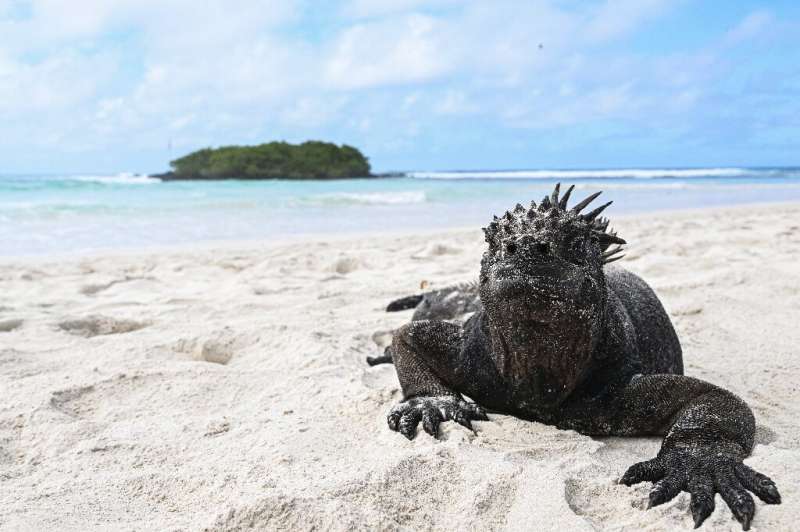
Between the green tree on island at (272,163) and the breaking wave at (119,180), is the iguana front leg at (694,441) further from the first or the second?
the green tree on island at (272,163)

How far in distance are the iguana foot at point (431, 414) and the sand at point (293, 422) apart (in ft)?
0.15

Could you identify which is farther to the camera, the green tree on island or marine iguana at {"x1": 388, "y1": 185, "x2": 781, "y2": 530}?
the green tree on island

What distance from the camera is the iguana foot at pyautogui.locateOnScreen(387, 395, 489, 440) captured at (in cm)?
273

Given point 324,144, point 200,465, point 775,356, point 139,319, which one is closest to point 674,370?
point 775,356

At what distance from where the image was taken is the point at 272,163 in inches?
2245

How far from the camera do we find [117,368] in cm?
372

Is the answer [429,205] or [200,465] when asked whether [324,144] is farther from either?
[200,465]

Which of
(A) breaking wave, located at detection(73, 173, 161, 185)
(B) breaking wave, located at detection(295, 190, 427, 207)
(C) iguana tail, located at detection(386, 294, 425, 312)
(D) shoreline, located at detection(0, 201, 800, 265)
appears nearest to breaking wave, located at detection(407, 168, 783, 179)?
(A) breaking wave, located at detection(73, 173, 161, 185)

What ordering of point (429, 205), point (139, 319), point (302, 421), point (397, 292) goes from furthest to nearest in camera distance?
point (429, 205), point (397, 292), point (139, 319), point (302, 421)

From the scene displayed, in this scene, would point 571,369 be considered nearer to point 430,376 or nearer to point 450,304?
point 430,376

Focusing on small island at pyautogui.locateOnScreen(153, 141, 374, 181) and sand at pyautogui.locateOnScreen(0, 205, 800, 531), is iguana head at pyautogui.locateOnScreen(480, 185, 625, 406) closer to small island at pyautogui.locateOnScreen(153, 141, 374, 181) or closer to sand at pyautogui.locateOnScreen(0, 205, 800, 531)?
sand at pyautogui.locateOnScreen(0, 205, 800, 531)

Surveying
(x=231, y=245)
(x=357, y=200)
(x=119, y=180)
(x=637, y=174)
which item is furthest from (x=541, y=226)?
(x=637, y=174)

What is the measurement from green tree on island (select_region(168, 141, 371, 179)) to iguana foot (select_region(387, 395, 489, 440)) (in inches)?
2145

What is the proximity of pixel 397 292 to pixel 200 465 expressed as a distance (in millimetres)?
3646
